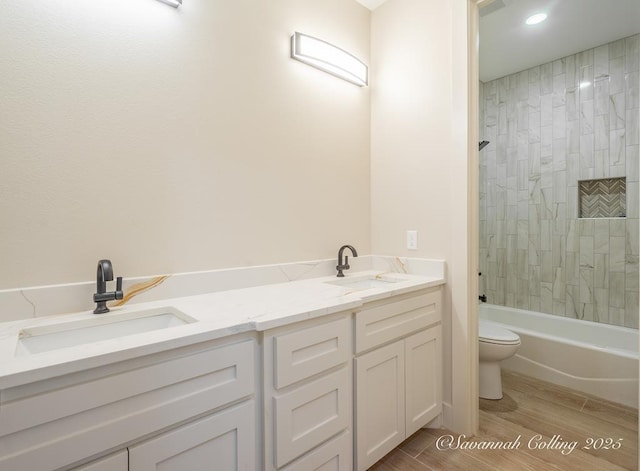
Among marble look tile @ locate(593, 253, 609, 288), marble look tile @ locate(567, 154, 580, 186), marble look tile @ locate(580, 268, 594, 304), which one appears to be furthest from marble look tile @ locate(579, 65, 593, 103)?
marble look tile @ locate(580, 268, 594, 304)

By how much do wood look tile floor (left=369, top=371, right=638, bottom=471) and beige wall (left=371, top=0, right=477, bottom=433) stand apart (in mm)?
172

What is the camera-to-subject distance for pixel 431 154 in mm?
1939

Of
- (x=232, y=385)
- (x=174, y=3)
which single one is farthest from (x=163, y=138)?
(x=232, y=385)

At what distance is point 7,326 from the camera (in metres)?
1.01

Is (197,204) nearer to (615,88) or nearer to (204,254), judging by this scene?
(204,254)

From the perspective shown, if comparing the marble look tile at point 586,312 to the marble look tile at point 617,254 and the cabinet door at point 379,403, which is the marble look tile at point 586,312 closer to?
the marble look tile at point 617,254

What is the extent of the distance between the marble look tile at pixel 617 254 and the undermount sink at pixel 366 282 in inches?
82.7

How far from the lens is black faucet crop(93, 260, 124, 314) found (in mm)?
1112

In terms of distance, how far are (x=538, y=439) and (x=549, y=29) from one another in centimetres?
286

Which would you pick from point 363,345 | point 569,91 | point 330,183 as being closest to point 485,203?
point 569,91

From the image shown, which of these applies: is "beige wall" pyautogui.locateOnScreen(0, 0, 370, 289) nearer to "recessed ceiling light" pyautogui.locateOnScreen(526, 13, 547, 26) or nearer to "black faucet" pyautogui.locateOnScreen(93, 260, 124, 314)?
"black faucet" pyautogui.locateOnScreen(93, 260, 124, 314)

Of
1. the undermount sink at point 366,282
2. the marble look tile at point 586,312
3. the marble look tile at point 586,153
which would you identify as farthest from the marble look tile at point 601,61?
the undermount sink at point 366,282

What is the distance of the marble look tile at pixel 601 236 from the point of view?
2.70 m

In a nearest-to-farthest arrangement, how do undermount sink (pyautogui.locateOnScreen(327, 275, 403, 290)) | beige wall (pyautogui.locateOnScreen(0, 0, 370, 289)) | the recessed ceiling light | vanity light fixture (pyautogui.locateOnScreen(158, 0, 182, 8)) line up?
beige wall (pyautogui.locateOnScreen(0, 0, 370, 289)) < vanity light fixture (pyautogui.locateOnScreen(158, 0, 182, 8)) < undermount sink (pyautogui.locateOnScreen(327, 275, 403, 290)) < the recessed ceiling light
